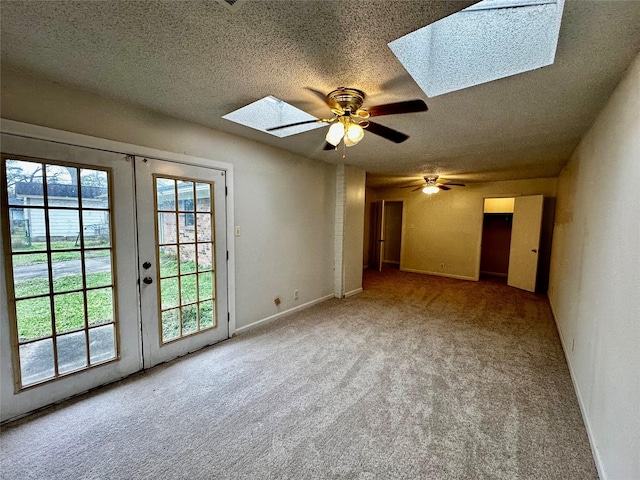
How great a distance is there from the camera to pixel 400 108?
1651 mm

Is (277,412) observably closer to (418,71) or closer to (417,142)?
(418,71)

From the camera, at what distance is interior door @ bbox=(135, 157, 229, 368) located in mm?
2387

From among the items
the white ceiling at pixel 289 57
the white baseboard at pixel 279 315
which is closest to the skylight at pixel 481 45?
the white ceiling at pixel 289 57

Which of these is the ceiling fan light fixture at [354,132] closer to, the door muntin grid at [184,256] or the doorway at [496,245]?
the door muntin grid at [184,256]

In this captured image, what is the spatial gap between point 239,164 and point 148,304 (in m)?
1.71

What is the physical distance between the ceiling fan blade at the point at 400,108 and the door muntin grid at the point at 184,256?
187cm

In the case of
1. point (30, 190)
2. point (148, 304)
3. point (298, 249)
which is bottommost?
point (148, 304)

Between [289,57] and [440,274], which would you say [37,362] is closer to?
[289,57]

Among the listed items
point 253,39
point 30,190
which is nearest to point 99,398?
Result: point 30,190

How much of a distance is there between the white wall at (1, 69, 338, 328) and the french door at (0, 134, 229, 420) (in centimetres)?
21

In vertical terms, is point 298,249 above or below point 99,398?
above

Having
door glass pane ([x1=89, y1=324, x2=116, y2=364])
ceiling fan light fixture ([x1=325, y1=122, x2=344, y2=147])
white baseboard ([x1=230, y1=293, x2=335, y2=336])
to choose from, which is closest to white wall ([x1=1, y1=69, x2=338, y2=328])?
white baseboard ([x1=230, y1=293, x2=335, y2=336])

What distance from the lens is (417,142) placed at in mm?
3090

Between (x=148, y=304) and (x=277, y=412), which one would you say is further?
(x=148, y=304)
